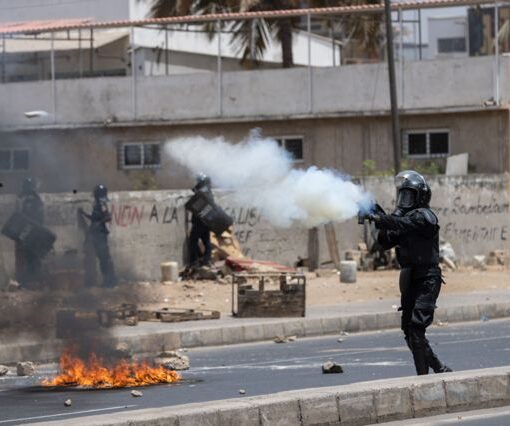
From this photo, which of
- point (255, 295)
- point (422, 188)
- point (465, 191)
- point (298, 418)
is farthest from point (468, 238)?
point (298, 418)

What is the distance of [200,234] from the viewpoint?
24000mm

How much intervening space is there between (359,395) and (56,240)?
30.0 ft

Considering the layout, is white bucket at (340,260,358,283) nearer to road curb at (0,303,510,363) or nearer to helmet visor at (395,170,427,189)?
road curb at (0,303,510,363)

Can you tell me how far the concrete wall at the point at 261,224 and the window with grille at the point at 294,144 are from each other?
4.33 meters

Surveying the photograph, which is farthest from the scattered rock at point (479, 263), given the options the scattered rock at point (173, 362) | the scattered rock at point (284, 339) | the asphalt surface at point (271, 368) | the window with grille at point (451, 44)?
the window with grille at point (451, 44)

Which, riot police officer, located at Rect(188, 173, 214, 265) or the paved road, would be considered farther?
riot police officer, located at Rect(188, 173, 214, 265)

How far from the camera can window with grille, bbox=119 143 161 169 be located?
106 ft

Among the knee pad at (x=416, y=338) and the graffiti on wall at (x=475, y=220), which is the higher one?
the graffiti on wall at (x=475, y=220)

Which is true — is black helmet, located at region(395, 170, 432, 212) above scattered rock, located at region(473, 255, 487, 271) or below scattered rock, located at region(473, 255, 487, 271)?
above

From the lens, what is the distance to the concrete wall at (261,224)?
2461 centimetres

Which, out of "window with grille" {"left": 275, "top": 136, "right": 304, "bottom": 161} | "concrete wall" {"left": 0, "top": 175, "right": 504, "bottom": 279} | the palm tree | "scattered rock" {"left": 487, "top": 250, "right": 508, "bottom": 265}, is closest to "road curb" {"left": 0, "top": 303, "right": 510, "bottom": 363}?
"concrete wall" {"left": 0, "top": 175, "right": 504, "bottom": 279}

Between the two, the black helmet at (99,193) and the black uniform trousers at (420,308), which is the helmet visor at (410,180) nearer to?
the black uniform trousers at (420,308)

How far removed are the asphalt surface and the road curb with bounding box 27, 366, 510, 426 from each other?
1.85m

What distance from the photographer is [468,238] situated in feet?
92.1
